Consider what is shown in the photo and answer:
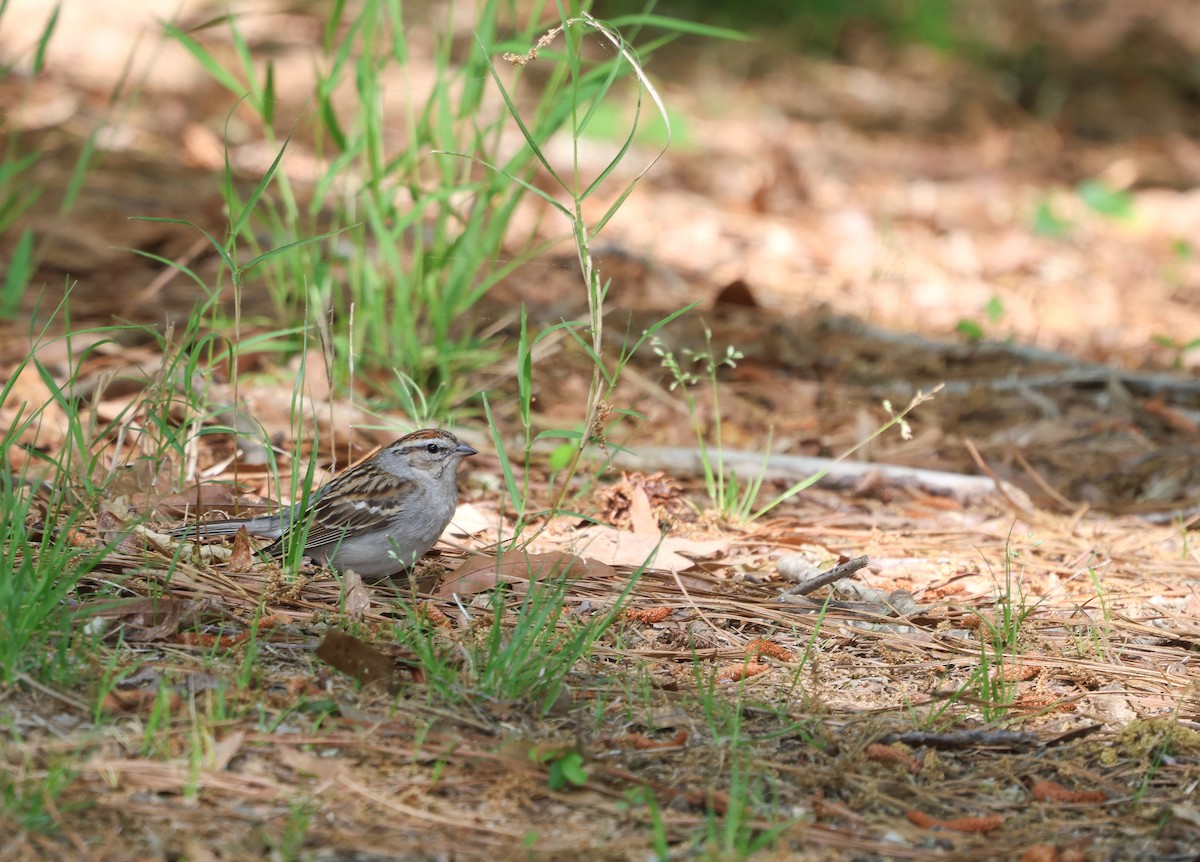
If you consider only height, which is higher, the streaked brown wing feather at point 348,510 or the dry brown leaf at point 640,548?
the streaked brown wing feather at point 348,510

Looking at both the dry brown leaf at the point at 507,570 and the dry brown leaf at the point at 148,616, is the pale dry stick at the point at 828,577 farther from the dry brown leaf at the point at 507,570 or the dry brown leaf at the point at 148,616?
the dry brown leaf at the point at 148,616

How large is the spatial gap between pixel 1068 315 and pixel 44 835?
6662 mm

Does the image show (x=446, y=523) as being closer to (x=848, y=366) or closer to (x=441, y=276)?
(x=441, y=276)

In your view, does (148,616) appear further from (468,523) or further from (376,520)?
(468,523)

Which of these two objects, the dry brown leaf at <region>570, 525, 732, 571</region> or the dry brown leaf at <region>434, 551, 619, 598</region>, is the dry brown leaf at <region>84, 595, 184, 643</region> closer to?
the dry brown leaf at <region>434, 551, 619, 598</region>

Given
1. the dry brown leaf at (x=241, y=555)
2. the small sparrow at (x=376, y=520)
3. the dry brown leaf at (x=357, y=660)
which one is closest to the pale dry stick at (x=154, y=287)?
the small sparrow at (x=376, y=520)

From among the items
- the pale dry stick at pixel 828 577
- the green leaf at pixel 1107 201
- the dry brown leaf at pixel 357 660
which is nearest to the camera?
the dry brown leaf at pixel 357 660

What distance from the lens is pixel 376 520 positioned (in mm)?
4125

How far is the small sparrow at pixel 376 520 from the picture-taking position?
407 centimetres

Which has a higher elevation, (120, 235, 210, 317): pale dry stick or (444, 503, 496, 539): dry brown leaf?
(120, 235, 210, 317): pale dry stick

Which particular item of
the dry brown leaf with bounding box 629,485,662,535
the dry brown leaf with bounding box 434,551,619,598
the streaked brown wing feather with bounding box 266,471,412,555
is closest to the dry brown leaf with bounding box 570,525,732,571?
the dry brown leaf with bounding box 629,485,662,535

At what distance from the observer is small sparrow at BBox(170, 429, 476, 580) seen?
160 inches

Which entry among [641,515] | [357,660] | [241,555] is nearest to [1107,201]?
[641,515]

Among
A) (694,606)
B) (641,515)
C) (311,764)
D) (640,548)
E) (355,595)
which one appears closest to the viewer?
(311,764)
